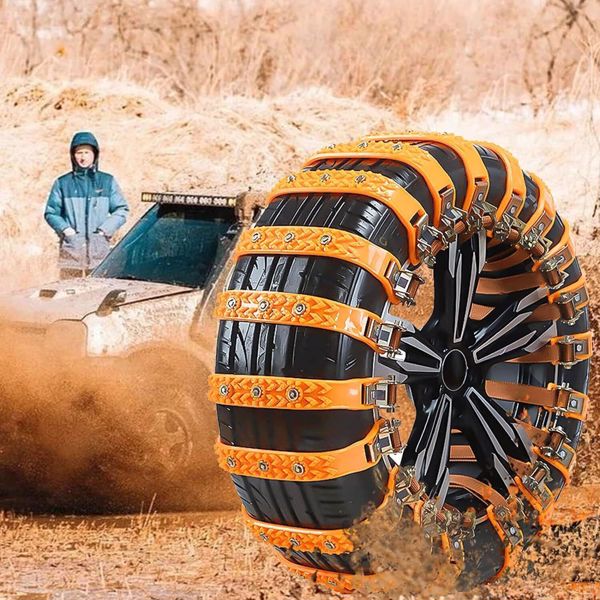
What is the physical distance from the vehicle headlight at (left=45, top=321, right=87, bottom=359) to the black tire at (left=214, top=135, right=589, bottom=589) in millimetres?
2301

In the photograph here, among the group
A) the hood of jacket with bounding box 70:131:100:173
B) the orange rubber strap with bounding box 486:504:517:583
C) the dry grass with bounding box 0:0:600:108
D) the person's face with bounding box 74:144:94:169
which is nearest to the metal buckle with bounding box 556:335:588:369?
the orange rubber strap with bounding box 486:504:517:583

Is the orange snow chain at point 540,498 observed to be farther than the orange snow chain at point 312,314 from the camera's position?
Yes

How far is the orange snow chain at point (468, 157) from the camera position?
448 cm

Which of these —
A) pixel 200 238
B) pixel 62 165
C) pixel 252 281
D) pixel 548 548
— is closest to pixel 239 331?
pixel 252 281

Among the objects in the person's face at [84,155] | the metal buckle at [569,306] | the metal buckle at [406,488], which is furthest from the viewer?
the person's face at [84,155]

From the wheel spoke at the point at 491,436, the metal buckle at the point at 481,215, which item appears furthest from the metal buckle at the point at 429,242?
the wheel spoke at the point at 491,436

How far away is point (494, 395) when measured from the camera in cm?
532

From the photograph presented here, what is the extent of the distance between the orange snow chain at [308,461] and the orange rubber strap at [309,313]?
0.35 meters

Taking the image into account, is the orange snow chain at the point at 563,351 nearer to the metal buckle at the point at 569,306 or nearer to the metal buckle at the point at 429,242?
the metal buckle at the point at 569,306

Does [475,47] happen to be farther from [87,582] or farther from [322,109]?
[87,582]

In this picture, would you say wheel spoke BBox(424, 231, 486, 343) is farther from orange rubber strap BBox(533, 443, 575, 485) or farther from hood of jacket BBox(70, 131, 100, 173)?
hood of jacket BBox(70, 131, 100, 173)

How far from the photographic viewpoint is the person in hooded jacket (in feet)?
33.0

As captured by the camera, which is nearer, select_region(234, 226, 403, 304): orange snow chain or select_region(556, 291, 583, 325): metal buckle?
select_region(234, 226, 403, 304): orange snow chain

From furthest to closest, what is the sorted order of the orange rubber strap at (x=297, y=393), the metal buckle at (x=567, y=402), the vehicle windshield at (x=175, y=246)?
the vehicle windshield at (x=175, y=246) → the metal buckle at (x=567, y=402) → the orange rubber strap at (x=297, y=393)
